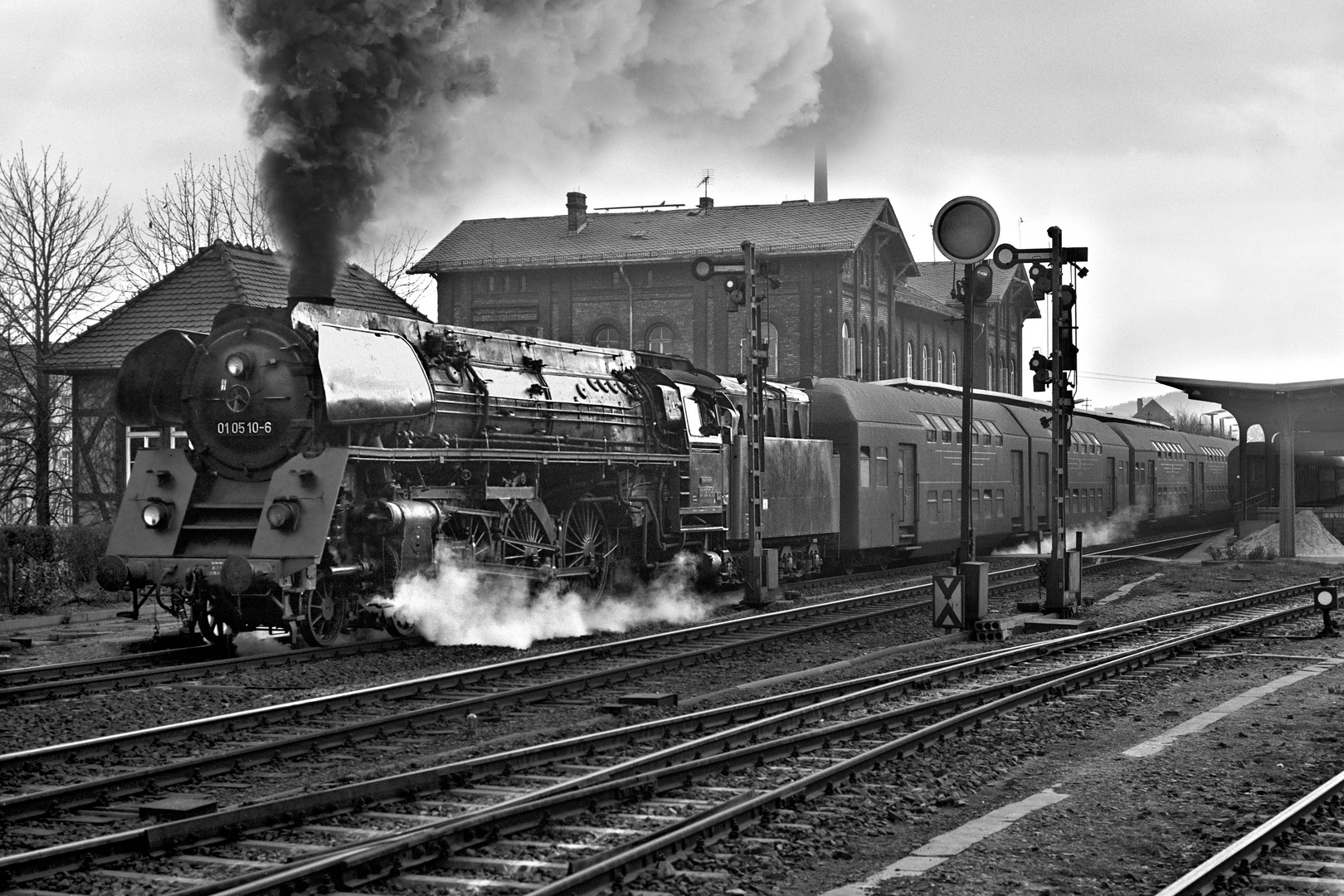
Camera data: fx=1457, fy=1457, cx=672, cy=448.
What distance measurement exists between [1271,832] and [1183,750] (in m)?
2.50

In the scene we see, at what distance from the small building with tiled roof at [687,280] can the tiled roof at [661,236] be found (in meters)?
0.05

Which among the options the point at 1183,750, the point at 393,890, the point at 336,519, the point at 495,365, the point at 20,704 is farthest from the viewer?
the point at 495,365

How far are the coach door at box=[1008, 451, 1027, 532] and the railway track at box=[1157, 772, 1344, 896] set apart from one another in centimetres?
2255

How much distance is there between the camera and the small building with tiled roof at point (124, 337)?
2783 cm

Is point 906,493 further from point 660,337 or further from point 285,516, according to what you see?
point 660,337

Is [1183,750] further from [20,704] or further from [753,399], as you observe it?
[753,399]

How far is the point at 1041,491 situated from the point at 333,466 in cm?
2233

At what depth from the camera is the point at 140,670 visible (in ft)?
41.5

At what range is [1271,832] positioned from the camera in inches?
263

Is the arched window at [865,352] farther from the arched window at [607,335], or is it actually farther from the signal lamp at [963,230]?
the signal lamp at [963,230]

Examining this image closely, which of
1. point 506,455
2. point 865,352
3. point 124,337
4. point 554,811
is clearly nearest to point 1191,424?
point 865,352

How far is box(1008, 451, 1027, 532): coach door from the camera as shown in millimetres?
29703

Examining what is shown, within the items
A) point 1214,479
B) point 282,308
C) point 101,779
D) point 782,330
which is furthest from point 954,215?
point 1214,479

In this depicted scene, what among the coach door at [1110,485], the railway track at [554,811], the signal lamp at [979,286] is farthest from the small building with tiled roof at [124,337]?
the railway track at [554,811]
